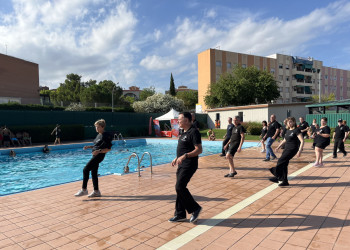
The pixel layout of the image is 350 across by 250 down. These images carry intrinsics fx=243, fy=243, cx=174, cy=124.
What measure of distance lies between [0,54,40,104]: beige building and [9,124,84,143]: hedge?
21.4 meters

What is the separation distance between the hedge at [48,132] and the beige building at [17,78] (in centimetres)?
2138

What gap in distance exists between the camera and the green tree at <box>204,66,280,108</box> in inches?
1442

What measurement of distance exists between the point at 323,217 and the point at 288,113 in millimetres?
25082

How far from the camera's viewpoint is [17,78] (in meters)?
41.8

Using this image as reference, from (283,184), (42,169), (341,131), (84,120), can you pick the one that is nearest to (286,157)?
(283,184)

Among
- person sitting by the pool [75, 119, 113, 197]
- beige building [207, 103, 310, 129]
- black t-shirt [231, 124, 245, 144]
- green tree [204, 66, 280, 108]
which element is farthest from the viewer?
green tree [204, 66, 280, 108]

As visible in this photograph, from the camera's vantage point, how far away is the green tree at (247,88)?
36.6 m

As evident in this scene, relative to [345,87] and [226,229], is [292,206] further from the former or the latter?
[345,87]

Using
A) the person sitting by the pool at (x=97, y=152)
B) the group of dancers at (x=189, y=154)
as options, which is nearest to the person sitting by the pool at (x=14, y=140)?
the group of dancers at (x=189, y=154)

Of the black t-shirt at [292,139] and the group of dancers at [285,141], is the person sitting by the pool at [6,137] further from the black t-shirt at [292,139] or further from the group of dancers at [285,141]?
the black t-shirt at [292,139]

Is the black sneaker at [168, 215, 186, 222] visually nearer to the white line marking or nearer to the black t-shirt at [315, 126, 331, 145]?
the white line marking

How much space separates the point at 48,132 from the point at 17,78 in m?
28.0

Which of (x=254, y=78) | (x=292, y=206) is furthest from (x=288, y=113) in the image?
(x=292, y=206)

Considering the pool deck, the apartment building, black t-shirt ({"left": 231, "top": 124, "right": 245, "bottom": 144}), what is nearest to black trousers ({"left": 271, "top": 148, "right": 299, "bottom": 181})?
the pool deck
